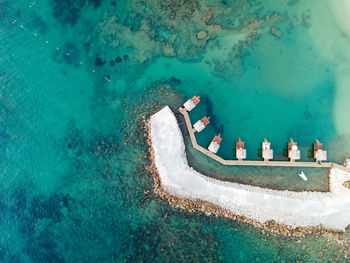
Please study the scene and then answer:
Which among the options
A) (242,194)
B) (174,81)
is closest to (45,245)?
(242,194)

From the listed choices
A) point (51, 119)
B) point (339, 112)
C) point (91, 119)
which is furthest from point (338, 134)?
point (51, 119)

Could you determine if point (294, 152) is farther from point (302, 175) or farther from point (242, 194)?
point (242, 194)

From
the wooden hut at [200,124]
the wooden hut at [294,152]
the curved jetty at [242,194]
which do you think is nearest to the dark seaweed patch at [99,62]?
the curved jetty at [242,194]

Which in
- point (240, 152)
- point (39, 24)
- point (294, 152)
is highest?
point (39, 24)

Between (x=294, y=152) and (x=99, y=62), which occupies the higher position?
(x=99, y=62)

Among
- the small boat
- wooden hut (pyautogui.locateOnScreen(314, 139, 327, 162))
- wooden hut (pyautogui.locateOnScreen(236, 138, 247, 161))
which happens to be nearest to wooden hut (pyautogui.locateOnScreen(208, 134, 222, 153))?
wooden hut (pyautogui.locateOnScreen(236, 138, 247, 161))

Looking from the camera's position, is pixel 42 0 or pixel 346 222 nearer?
pixel 346 222

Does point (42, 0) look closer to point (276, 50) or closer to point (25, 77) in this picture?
point (25, 77)
